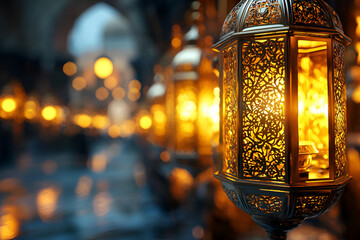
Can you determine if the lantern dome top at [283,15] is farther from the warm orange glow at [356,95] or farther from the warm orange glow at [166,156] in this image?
the warm orange glow at [166,156]

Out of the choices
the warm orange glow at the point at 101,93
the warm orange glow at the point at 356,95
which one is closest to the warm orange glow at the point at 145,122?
the warm orange glow at the point at 356,95

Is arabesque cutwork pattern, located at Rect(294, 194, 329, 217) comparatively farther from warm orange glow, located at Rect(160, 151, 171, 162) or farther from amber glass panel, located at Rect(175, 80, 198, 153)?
warm orange glow, located at Rect(160, 151, 171, 162)

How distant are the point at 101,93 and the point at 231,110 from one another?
22.8m

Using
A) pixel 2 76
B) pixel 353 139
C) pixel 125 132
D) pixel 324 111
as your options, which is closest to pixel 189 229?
pixel 353 139

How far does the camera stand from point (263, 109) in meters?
1.35

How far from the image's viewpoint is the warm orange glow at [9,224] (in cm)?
482

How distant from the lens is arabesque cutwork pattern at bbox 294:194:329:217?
128 centimetres

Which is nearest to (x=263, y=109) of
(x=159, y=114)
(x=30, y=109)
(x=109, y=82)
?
(x=159, y=114)

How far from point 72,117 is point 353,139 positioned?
640 inches

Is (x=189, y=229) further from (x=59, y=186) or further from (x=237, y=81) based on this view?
(x=59, y=186)

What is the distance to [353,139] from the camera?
259cm

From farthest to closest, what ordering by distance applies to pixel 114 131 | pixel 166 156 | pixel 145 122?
pixel 114 131 < pixel 145 122 < pixel 166 156

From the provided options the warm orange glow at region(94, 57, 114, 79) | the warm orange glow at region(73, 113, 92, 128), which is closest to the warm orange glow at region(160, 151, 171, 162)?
the warm orange glow at region(94, 57, 114, 79)

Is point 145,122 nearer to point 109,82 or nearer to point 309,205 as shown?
point 309,205
